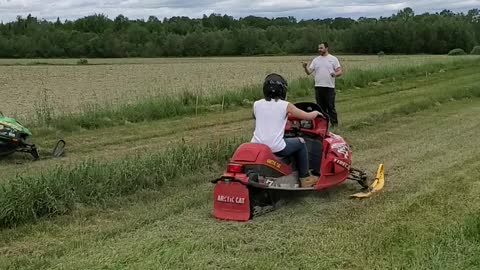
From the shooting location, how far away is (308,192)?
26.3 feet

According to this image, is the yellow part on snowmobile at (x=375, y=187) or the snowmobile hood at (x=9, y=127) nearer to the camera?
the yellow part on snowmobile at (x=375, y=187)

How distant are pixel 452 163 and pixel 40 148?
24.3ft

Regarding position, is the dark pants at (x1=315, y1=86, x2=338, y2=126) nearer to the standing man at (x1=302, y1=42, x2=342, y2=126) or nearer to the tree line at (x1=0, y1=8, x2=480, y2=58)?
the standing man at (x1=302, y1=42, x2=342, y2=126)

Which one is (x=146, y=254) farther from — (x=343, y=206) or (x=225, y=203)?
(x=343, y=206)

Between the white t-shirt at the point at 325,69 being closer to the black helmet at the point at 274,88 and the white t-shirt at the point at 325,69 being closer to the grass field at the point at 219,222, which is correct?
the grass field at the point at 219,222

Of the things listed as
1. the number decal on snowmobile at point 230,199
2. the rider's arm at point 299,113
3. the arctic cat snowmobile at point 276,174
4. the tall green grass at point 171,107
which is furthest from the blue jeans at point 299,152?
the tall green grass at point 171,107

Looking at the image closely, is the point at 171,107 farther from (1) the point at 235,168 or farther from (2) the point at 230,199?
(2) the point at 230,199

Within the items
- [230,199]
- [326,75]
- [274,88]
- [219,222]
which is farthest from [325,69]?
[219,222]

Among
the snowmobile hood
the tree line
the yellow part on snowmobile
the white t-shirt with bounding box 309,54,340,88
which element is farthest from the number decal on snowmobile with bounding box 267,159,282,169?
the tree line

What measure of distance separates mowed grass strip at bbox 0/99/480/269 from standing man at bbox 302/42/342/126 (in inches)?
202

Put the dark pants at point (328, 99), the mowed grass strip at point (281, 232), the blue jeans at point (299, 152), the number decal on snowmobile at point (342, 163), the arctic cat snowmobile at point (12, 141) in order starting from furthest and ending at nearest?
the dark pants at point (328, 99)
the arctic cat snowmobile at point (12, 141)
the number decal on snowmobile at point (342, 163)
the blue jeans at point (299, 152)
the mowed grass strip at point (281, 232)

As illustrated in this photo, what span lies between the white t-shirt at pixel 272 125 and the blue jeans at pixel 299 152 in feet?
0.37

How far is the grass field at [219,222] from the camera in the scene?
563 cm

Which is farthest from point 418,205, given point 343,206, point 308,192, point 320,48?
point 320,48
